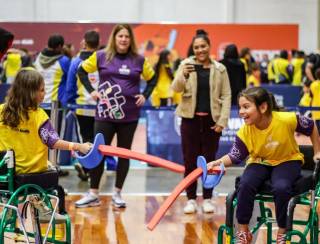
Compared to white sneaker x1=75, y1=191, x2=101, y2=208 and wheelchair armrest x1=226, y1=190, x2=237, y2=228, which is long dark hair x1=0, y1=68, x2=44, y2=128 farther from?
white sneaker x1=75, y1=191, x2=101, y2=208

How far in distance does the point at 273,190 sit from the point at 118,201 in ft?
8.43

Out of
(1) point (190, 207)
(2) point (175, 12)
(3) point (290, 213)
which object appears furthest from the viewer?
(2) point (175, 12)

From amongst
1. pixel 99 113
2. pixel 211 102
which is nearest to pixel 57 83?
pixel 99 113

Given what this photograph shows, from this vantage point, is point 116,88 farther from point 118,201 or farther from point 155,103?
point 155,103

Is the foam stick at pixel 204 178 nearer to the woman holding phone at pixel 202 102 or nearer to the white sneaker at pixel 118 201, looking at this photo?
the woman holding phone at pixel 202 102

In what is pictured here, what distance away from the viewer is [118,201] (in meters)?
6.47

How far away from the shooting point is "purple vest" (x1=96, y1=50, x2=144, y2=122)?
630cm

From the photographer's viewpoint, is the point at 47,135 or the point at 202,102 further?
the point at 202,102

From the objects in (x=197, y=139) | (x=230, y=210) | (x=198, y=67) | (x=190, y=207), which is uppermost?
(x=198, y=67)

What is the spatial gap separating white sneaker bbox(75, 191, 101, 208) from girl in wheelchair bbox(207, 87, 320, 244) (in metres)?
2.38

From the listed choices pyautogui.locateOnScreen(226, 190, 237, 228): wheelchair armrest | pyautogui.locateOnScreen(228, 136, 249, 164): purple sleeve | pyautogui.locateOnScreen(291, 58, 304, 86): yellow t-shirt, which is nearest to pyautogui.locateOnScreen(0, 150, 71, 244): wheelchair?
pyautogui.locateOnScreen(226, 190, 237, 228): wheelchair armrest

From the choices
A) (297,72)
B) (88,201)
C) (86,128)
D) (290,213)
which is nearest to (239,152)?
(290,213)

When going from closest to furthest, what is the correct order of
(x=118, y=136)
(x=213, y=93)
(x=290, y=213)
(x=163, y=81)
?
(x=290, y=213) → (x=213, y=93) → (x=118, y=136) → (x=163, y=81)

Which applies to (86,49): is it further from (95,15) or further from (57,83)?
(95,15)
